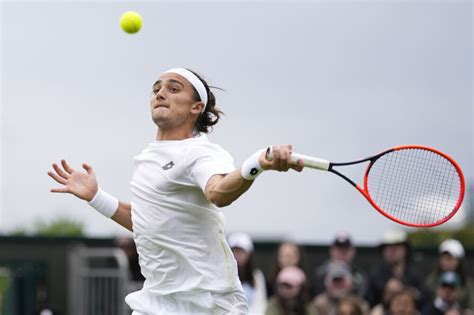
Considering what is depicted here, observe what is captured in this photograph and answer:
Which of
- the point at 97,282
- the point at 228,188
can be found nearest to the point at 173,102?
the point at 228,188

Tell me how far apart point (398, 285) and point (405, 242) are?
2.40 ft

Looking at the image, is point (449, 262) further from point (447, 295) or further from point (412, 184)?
point (412, 184)

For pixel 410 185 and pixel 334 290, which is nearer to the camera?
pixel 410 185

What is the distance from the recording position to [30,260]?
16016mm

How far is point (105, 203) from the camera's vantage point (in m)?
7.63

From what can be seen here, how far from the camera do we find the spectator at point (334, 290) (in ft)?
39.1

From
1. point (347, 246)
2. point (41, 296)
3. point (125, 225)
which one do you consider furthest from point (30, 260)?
point (125, 225)

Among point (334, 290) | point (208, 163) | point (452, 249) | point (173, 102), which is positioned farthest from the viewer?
point (452, 249)

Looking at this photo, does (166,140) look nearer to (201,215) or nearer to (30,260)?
(201,215)

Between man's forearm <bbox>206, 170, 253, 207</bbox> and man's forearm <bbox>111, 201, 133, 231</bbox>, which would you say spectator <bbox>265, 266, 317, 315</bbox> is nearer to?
man's forearm <bbox>111, 201, 133, 231</bbox>

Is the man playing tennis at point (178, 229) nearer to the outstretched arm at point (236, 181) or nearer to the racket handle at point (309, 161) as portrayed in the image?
the outstretched arm at point (236, 181)

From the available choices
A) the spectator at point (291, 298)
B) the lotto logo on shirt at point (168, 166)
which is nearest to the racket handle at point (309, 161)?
the lotto logo on shirt at point (168, 166)

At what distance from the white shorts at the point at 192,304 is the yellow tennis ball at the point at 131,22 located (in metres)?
2.33

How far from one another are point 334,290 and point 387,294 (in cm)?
61
